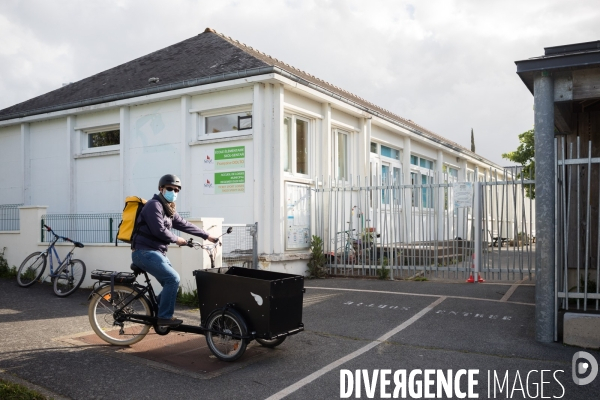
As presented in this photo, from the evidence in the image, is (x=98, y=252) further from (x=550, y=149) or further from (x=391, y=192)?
(x=550, y=149)

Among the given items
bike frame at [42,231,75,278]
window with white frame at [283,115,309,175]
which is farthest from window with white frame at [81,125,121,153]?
window with white frame at [283,115,309,175]

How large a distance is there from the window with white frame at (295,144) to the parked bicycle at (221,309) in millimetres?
6263

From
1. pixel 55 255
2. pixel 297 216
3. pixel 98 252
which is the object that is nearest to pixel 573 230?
pixel 297 216

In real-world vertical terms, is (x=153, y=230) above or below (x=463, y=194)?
below

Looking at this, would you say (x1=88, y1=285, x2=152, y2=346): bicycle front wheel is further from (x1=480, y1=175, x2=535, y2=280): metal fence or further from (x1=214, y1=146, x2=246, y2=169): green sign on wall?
(x1=214, y1=146, x2=246, y2=169): green sign on wall

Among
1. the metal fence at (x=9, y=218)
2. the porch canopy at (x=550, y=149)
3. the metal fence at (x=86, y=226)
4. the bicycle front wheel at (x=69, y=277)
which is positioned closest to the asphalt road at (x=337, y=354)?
the porch canopy at (x=550, y=149)

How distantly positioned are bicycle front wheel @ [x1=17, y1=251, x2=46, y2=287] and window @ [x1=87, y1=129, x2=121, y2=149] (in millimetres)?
3986

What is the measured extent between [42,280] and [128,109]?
4.61 metres

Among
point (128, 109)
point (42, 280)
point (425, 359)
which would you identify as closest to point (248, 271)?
point (425, 359)

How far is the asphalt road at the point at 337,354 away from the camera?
16.9ft

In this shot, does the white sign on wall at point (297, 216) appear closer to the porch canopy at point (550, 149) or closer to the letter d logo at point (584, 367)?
the porch canopy at point (550, 149)

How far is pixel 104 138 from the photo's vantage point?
1471 cm

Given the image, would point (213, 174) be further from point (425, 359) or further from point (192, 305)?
point (425, 359)

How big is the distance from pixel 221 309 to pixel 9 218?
954cm
